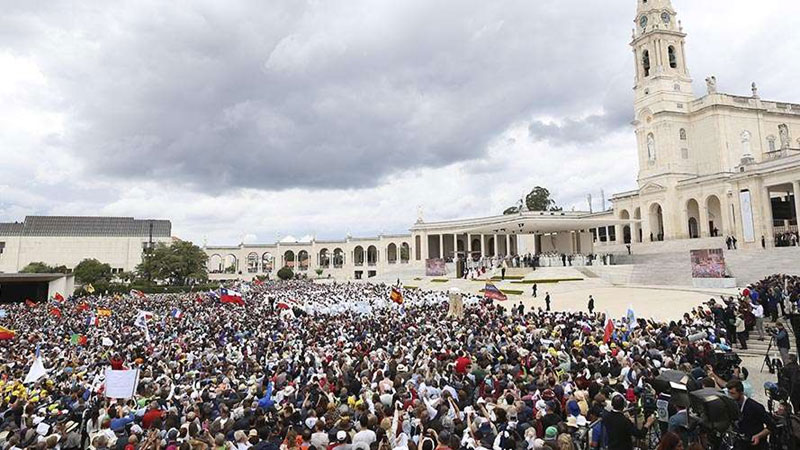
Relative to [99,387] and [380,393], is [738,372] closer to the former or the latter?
[380,393]

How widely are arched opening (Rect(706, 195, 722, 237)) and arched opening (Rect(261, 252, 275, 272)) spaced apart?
221 feet

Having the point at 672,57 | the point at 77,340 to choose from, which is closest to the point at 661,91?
the point at 672,57

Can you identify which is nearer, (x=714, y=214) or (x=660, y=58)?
(x=714, y=214)

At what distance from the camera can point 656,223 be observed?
49.6m

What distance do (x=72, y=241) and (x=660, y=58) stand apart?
9531 cm

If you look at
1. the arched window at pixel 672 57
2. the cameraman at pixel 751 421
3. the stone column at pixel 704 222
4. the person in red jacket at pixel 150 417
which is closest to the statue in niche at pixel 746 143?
the stone column at pixel 704 222

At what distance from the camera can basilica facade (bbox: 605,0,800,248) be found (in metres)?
46.5

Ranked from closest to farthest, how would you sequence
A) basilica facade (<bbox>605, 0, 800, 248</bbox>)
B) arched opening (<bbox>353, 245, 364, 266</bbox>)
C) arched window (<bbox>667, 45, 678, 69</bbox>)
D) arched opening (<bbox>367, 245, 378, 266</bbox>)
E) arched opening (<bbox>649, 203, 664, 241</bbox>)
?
basilica facade (<bbox>605, 0, 800, 248</bbox>), arched opening (<bbox>649, 203, 664, 241</bbox>), arched window (<bbox>667, 45, 678, 69</bbox>), arched opening (<bbox>353, 245, 364, 266</bbox>), arched opening (<bbox>367, 245, 378, 266</bbox>)

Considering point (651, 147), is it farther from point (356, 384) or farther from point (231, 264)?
point (231, 264)

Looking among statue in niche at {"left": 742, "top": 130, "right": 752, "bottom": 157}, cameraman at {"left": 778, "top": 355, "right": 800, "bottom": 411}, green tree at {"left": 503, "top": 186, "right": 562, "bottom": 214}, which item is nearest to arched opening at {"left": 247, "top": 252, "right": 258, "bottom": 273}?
green tree at {"left": 503, "top": 186, "right": 562, "bottom": 214}

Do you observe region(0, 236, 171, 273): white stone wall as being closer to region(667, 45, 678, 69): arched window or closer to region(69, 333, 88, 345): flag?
region(69, 333, 88, 345): flag

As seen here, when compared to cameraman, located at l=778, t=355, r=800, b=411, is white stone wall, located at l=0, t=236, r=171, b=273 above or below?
above

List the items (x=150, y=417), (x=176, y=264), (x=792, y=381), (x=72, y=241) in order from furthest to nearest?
1. (x=72, y=241)
2. (x=176, y=264)
3. (x=150, y=417)
4. (x=792, y=381)

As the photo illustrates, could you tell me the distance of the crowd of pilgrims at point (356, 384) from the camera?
6.46 metres
